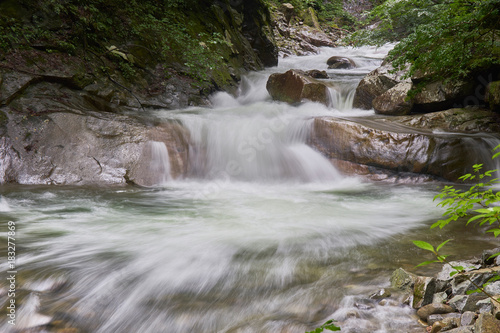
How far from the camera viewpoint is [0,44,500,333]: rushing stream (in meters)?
1.97

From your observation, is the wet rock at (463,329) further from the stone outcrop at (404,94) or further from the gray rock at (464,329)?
the stone outcrop at (404,94)

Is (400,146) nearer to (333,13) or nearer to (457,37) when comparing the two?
(457,37)

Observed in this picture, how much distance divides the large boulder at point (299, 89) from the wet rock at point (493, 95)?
417cm

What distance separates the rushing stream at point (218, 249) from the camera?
6.47 feet

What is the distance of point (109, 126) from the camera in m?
6.18

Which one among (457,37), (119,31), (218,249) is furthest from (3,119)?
(457,37)

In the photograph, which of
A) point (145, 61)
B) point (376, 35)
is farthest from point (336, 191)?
point (376, 35)

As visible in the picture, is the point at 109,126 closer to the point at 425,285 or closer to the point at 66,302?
the point at 66,302

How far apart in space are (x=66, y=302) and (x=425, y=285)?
8.16 ft

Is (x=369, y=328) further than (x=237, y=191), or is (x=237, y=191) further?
(x=237, y=191)

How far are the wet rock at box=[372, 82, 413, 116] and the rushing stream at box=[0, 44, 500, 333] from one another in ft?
9.61

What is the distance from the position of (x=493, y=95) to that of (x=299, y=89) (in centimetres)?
502

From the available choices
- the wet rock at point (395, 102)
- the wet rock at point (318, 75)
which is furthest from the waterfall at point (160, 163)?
the wet rock at point (318, 75)

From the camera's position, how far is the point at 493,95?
6504 mm
